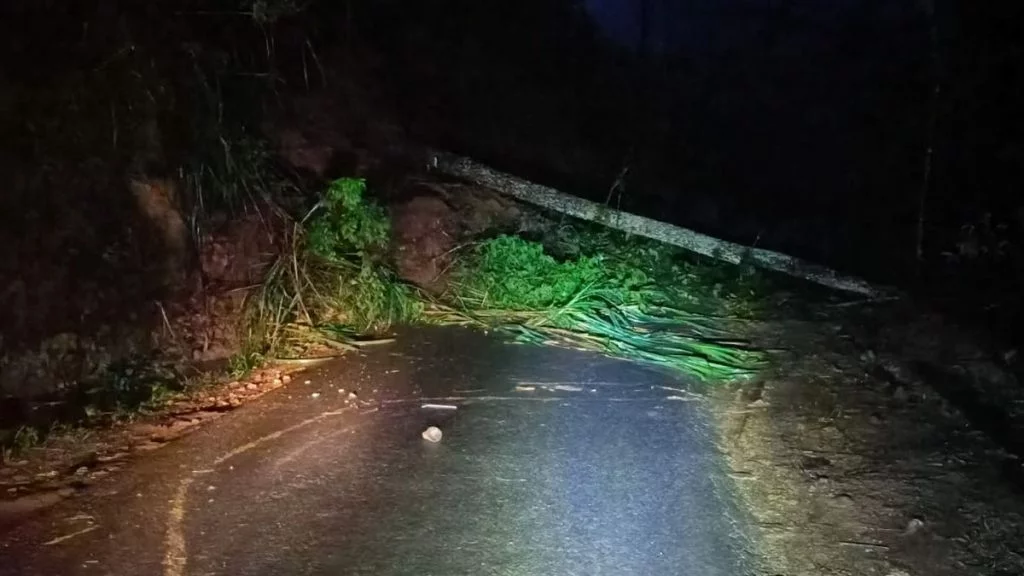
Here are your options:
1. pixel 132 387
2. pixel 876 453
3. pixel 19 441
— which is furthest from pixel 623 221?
pixel 19 441

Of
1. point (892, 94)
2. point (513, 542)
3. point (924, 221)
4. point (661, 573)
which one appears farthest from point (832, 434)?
point (892, 94)

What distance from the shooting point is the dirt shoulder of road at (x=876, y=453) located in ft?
12.5

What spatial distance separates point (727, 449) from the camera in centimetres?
468

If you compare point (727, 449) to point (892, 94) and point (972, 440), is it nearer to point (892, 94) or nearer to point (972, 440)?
point (972, 440)

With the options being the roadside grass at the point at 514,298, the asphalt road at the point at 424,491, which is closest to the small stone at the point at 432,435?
the asphalt road at the point at 424,491

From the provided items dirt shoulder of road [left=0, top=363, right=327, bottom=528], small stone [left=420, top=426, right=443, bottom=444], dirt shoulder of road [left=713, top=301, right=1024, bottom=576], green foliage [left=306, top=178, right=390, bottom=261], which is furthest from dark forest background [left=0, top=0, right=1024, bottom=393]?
small stone [left=420, top=426, right=443, bottom=444]

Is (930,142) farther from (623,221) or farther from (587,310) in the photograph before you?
(587,310)

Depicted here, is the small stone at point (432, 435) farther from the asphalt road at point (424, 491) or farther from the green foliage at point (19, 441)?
the green foliage at point (19, 441)

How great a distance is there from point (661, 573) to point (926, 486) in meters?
1.43

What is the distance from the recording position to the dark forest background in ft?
18.1

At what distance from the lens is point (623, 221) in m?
7.45

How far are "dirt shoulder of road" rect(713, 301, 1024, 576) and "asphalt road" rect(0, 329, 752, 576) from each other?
0.68ft

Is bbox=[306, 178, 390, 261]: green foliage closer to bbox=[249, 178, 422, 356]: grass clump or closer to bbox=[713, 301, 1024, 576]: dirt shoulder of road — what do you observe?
→ bbox=[249, 178, 422, 356]: grass clump

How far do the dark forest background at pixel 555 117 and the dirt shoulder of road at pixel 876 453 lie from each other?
1.10 metres
